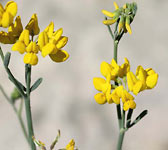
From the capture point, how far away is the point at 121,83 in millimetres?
1482

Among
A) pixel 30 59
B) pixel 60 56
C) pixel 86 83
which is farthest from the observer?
pixel 86 83

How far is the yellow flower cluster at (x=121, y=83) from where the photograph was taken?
55.9 inches

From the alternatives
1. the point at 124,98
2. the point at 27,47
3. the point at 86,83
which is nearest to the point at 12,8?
the point at 27,47

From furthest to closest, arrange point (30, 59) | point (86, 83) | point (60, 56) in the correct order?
point (86, 83), point (60, 56), point (30, 59)

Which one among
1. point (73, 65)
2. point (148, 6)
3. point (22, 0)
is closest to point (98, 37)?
point (73, 65)

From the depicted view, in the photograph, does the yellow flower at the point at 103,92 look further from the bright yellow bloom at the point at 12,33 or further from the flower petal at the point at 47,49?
the bright yellow bloom at the point at 12,33

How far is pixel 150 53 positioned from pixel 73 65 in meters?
0.85

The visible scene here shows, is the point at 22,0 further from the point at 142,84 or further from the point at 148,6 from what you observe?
the point at 142,84

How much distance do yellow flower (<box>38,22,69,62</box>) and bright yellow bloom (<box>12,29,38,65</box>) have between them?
0.10 feet

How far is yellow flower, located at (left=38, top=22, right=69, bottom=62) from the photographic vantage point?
1.44m

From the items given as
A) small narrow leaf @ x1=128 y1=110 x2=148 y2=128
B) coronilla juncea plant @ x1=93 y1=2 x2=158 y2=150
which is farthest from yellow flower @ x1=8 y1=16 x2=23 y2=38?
small narrow leaf @ x1=128 y1=110 x2=148 y2=128

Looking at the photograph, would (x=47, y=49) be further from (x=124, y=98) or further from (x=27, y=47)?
(x=124, y=98)

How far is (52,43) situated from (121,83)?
30 centimetres

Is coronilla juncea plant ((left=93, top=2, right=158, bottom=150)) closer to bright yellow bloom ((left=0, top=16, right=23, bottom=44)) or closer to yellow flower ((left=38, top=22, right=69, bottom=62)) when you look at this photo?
yellow flower ((left=38, top=22, right=69, bottom=62))
